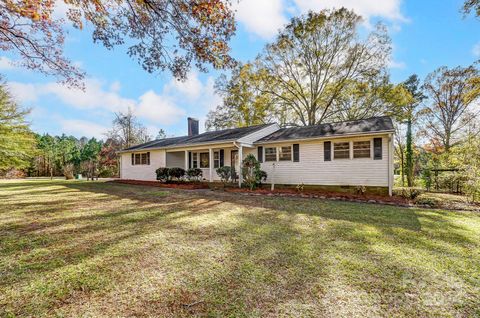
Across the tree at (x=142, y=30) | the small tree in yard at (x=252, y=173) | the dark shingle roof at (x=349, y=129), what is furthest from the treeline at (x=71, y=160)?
the dark shingle roof at (x=349, y=129)

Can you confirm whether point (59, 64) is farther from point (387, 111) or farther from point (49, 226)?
point (387, 111)

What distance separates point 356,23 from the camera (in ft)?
63.5

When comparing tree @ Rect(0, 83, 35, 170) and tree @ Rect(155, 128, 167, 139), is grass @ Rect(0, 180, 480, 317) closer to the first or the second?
tree @ Rect(0, 83, 35, 170)

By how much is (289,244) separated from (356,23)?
21906mm

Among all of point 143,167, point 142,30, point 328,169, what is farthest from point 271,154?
point 143,167

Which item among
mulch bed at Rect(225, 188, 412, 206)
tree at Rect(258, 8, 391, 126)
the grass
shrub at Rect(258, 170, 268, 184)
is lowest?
mulch bed at Rect(225, 188, 412, 206)

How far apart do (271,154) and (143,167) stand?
11434 mm

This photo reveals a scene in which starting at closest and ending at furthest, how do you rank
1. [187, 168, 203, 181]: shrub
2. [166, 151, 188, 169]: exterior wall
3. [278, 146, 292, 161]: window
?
[278, 146, 292, 161]: window
[187, 168, 203, 181]: shrub
[166, 151, 188, 169]: exterior wall

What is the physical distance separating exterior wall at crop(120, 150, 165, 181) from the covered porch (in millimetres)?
825

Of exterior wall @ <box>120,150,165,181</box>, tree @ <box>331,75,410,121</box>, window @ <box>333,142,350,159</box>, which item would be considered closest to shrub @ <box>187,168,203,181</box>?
exterior wall @ <box>120,150,165,181</box>

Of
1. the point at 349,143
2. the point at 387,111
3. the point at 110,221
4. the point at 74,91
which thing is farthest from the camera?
the point at 387,111

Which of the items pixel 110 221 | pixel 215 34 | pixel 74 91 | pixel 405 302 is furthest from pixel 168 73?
pixel 405 302

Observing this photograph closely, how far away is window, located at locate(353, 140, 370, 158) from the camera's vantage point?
35.0ft

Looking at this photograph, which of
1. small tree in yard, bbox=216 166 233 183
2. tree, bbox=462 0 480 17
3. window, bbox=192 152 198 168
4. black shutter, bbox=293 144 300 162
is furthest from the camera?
window, bbox=192 152 198 168
